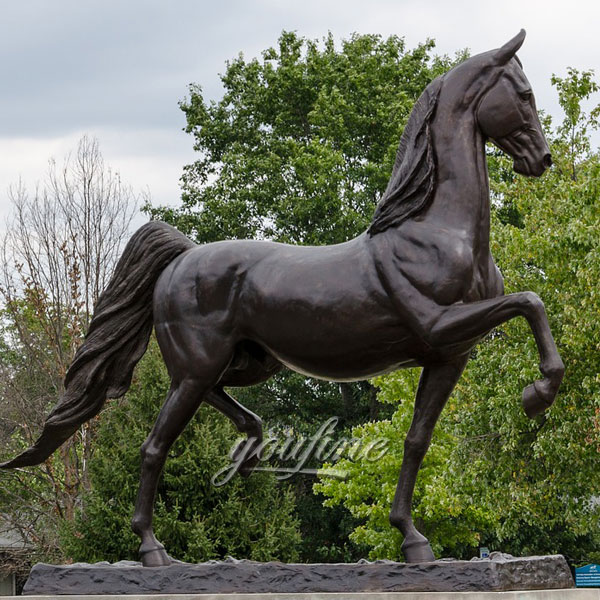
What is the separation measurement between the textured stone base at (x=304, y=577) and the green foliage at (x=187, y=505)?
11174 millimetres

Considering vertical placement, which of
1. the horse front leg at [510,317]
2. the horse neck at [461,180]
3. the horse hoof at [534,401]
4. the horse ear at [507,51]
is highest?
the horse ear at [507,51]

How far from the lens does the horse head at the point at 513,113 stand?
548 centimetres

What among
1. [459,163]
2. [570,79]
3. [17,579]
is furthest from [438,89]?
[17,579]

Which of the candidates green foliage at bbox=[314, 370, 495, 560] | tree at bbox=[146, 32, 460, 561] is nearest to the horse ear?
green foliage at bbox=[314, 370, 495, 560]

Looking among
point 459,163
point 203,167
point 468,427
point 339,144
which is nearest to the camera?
point 459,163

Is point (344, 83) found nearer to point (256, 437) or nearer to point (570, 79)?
point (570, 79)

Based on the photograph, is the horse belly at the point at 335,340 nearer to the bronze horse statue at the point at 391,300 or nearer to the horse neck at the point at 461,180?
the bronze horse statue at the point at 391,300

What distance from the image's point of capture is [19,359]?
25.9m

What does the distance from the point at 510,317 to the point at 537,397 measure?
1.45 ft

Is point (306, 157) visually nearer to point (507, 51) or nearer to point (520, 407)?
point (520, 407)

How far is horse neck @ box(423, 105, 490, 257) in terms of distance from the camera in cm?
538

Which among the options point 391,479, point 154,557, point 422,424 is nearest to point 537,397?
point 422,424

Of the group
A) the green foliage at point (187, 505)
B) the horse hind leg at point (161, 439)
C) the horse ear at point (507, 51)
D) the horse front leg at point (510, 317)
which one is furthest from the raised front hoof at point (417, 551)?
the green foliage at point (187, 505)

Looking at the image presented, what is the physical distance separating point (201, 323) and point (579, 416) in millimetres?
11576
